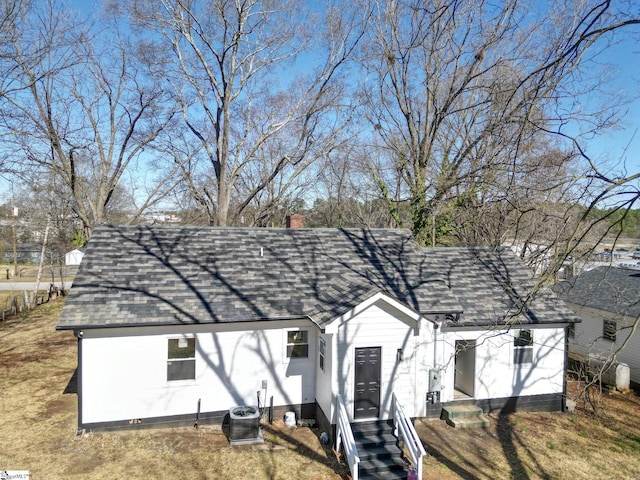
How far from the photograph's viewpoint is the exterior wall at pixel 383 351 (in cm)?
1081

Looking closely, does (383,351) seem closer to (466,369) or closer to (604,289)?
(466,369)

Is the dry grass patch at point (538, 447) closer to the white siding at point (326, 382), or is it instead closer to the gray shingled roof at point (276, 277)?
the white siding at point (326, 382)

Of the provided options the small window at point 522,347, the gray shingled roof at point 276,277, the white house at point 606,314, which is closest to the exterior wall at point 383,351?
the gray shingled roof at point 276,277

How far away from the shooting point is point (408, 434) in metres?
10.1

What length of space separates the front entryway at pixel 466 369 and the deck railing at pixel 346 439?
4632 mm

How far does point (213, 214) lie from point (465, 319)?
18044 millimetres

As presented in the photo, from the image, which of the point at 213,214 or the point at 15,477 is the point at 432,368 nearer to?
the point at 15,477

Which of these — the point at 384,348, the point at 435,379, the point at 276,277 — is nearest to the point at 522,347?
the point at 435,379

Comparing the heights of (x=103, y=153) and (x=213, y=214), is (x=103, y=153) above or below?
above

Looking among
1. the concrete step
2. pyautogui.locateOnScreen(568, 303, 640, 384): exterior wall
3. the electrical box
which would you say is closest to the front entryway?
the electrical box

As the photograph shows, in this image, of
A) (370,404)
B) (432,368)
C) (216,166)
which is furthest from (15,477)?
(216,166)

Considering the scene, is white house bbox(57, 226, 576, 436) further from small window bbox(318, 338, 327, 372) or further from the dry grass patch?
→ the dry grass patch

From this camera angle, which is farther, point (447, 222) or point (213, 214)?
point (213, 214)

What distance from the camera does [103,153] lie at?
25391 millimetres
